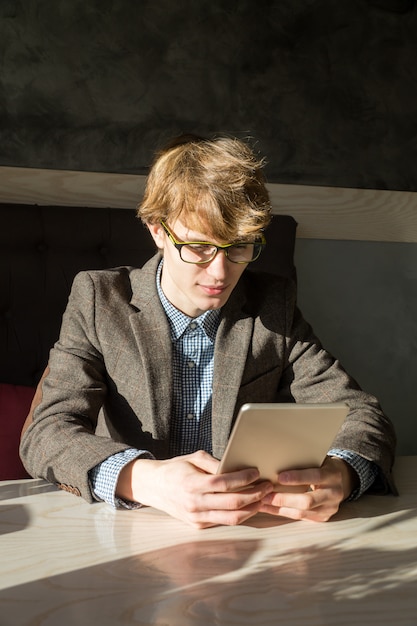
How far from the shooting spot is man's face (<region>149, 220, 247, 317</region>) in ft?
4.47

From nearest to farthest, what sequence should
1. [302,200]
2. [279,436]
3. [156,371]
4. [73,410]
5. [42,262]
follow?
[279,436] < [73,410] < [156,371] < [42,262] < [302,200]

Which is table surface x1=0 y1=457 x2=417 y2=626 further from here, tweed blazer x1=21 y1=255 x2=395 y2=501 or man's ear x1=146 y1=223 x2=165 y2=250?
man's ear x1=146 y1=223 x2=165 y2=250

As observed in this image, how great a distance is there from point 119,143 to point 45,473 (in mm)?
1267

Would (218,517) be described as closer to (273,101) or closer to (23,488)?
(23,488)

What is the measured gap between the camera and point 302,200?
7.98 feet

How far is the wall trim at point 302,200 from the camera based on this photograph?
7.24 ft

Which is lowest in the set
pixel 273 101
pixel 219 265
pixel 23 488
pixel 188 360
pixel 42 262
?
pixel 23 488

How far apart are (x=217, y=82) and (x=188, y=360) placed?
3.65 ft

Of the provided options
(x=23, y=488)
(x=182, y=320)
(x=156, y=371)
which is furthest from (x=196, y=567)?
(x=182, y=320)

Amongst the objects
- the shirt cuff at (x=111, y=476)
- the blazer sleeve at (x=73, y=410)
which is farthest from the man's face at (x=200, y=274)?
the shirt cuff at (x=111, y=476)

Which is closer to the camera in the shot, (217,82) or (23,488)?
(23,488)

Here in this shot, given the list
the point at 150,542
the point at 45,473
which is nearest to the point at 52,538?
the point at 150,542

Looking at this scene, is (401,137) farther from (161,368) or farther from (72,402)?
(72,402)

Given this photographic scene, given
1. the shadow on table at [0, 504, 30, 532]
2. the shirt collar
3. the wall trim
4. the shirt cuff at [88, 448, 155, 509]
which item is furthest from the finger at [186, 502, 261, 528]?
the wall trim
